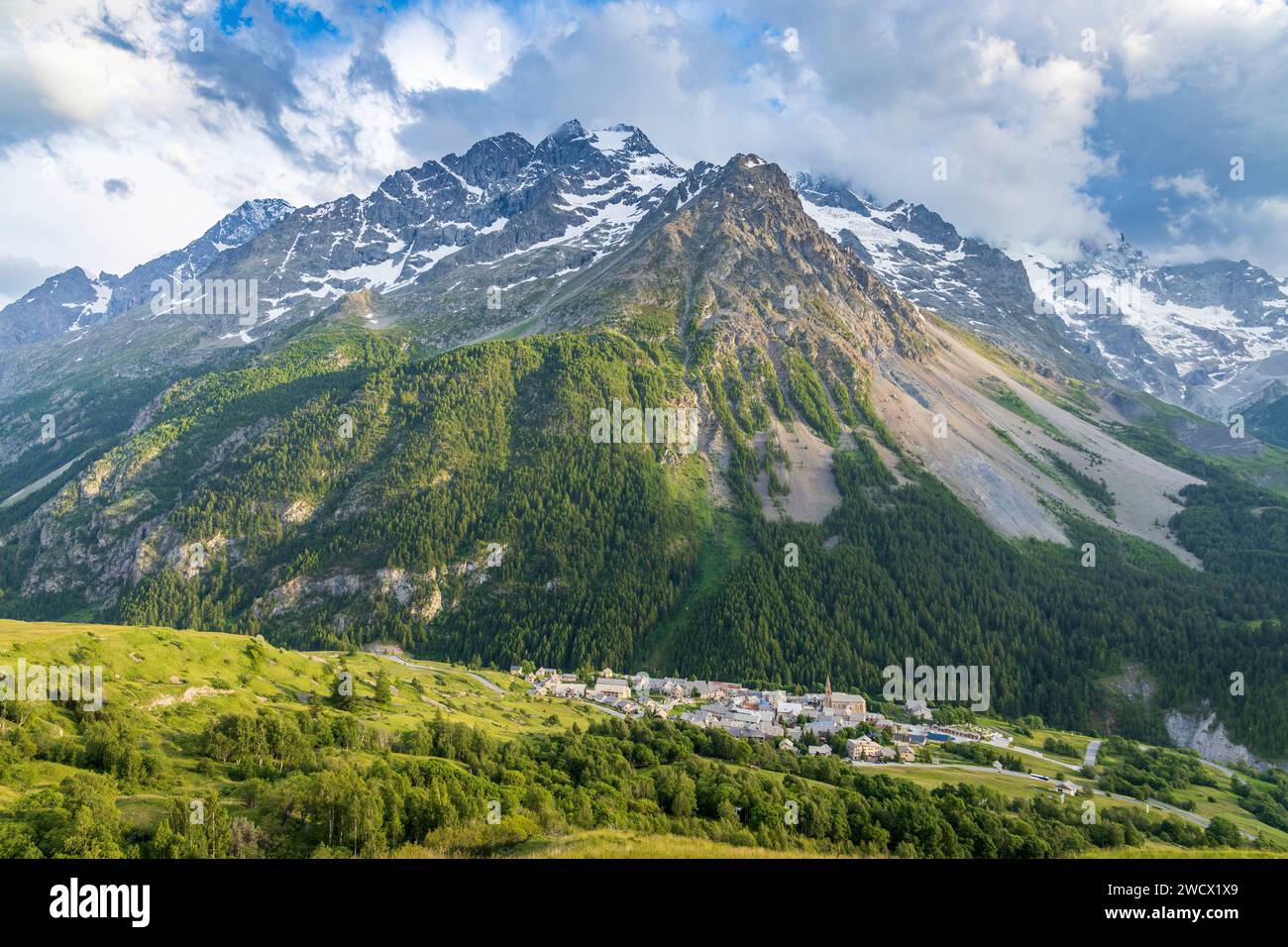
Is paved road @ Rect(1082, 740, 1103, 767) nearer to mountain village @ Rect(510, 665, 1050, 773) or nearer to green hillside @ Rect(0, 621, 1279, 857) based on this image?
mountain village @ Rect(510, 665, 1050, 773)

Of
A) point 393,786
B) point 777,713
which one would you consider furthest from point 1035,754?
point 393,786

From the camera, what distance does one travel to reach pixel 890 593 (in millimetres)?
174250

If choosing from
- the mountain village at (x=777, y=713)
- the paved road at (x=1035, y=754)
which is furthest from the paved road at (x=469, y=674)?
the paved road at (x=1035, y=754)

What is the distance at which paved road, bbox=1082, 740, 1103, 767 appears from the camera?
106 metres

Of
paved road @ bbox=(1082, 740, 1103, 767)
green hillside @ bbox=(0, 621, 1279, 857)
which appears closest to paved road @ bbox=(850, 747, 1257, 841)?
green hillside @ bbox=(0, 621, 1279, 857)

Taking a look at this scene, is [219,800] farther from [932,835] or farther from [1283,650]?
[1283,650]

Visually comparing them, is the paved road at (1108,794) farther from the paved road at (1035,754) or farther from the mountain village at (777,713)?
the mountain village at (777,713)

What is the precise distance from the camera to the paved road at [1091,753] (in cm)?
10638

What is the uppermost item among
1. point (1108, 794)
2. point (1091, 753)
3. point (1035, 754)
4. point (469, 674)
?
point (469, 674)

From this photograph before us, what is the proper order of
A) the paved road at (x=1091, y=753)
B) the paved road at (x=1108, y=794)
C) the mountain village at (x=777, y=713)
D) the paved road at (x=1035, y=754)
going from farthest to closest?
1. the paved road at (x=1091, y=753)
2. the paved road at (x=1035, y=754)
3. the mountain village at (x=777, y=713)
4. the paved road at (x=1108, y=794)

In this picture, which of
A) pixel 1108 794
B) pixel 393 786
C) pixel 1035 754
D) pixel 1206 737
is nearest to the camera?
pixel 393 786

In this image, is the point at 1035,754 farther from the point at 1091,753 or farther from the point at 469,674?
the point at 469,674

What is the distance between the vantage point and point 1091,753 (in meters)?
113
